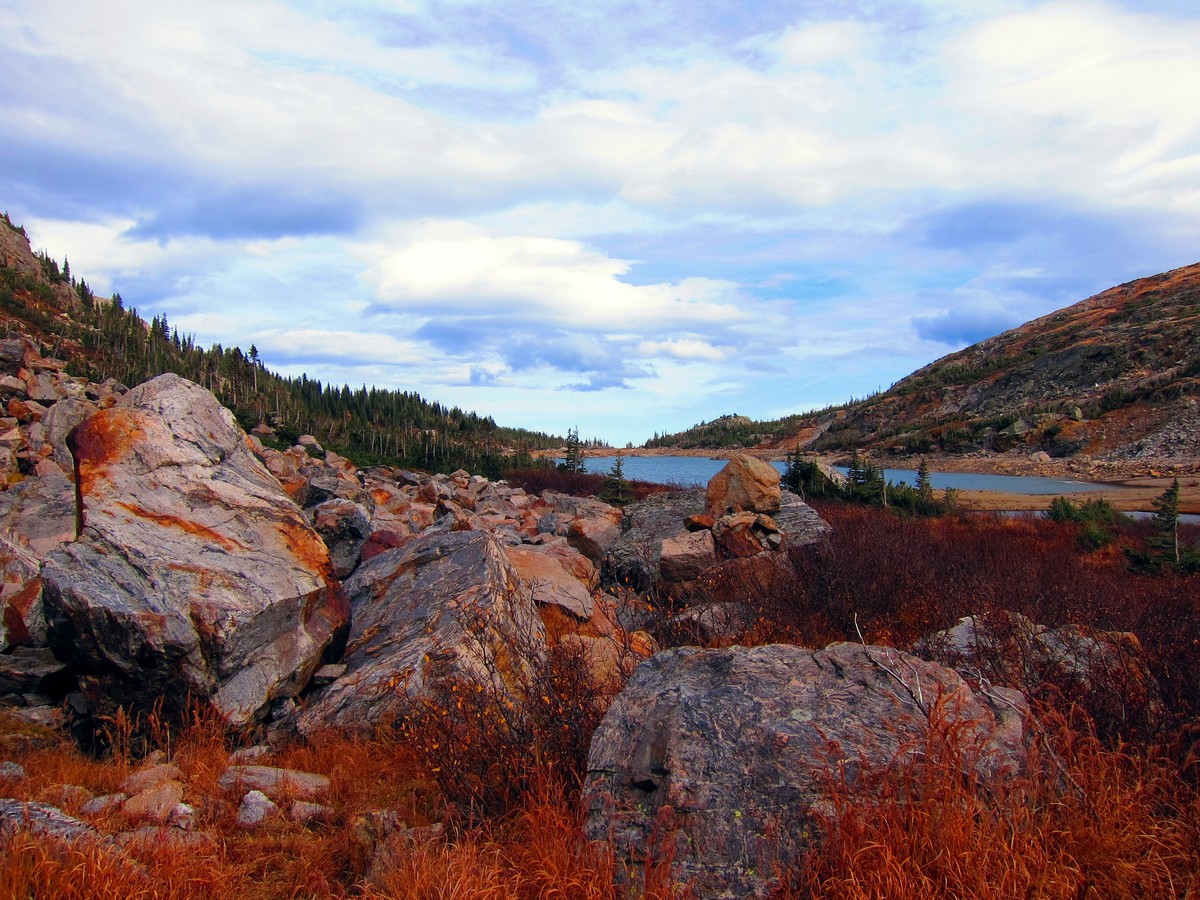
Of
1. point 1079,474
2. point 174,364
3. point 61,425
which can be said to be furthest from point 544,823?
point 1079,474

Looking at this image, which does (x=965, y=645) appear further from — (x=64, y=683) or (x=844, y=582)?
(x=64, y=683)

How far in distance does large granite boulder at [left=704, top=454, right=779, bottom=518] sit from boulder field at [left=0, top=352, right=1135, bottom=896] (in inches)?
103

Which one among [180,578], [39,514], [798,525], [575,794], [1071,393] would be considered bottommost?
[575,794]

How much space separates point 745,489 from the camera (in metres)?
15.1

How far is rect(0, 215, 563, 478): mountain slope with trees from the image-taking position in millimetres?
47938

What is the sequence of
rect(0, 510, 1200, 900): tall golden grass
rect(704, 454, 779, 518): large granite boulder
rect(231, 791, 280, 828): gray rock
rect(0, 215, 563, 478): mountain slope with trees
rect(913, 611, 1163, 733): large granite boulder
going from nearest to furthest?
1. rect(0, 510, 1200, 900): tall golden grass
2. rect(231, 791, 280, 828): gray rock
3. rect(913, 611, 1163, 733): large granite boulder
4. rect(704, 454, 779, 518): large granite boulder
5. rect(0, 215, 563, 478): mountain slope with trees

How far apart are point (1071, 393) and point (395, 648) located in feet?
384

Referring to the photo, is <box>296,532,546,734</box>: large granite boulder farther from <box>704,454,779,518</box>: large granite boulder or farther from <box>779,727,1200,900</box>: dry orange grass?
<box>704,454,779,518</box>: large granite boulder

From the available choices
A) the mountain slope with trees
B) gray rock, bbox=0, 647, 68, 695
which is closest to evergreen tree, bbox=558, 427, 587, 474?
the mountain slope with trees

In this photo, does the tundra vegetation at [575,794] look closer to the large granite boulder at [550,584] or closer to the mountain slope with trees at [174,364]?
the large granite boulder at [550,584]

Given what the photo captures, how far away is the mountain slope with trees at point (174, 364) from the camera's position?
1887 inches

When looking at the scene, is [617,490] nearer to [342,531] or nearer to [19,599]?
[342,531]

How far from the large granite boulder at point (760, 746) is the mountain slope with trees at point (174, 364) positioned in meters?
45.9

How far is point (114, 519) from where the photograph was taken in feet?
22.0
